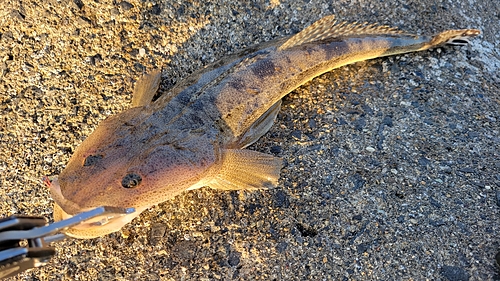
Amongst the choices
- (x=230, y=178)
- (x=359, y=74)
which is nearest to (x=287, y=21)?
(x=359, y=74)

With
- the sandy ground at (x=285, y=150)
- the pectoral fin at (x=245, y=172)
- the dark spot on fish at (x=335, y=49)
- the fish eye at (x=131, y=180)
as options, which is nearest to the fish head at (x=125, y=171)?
the fish eye at (x=131, y=180)

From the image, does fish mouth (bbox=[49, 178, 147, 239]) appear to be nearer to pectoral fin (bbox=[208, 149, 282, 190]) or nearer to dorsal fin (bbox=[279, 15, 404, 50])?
pectoral fin (bbox=[208, 149, 282, 190])

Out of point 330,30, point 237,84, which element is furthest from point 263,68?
point 330,30

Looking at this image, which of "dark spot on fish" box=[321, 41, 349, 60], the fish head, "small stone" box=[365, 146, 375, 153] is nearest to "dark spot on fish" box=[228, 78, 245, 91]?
the fish head

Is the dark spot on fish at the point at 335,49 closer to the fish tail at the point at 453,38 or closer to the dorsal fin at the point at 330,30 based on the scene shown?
the dorsal fin at the point at 330,30

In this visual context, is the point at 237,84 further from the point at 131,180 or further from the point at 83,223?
the point at 83,223

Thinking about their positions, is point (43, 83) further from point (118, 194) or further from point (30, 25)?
point (118, 194)
